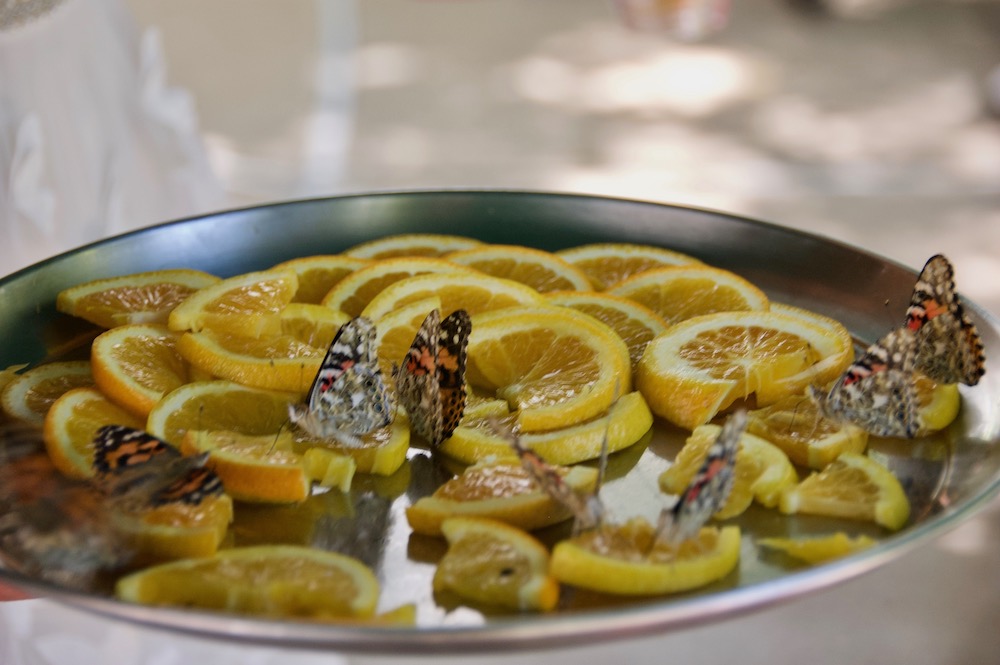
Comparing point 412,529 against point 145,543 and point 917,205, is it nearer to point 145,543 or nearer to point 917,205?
point 145,543

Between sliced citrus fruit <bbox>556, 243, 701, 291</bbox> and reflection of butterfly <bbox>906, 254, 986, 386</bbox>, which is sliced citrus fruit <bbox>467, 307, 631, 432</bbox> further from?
reflection of butterfly <bbox>906, 254, 986, 386</bbox>

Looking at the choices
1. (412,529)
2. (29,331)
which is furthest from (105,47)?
(412,529)

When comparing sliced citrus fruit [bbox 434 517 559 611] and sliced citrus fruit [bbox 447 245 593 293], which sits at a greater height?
sliced citrus fruit [bbox 447 245 593 293]

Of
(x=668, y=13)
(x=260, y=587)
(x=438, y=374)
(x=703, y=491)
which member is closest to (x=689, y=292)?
(x=438, y=374)

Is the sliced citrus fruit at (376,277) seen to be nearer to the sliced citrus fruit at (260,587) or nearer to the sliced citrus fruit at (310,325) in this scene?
the sliced citrus fruit at (310,325)

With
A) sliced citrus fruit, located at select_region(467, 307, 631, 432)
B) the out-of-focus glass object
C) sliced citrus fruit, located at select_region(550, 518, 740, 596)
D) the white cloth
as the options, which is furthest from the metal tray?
the out-of-focus glass object

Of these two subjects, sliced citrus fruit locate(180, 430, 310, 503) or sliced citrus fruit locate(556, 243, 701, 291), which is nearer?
sliced citrus fruit locate(180, 430, 310, 503)
